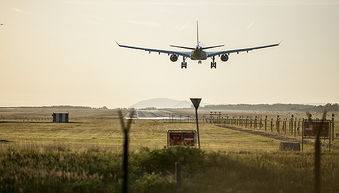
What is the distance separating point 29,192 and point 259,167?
12.5 m

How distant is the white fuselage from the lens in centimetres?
6812

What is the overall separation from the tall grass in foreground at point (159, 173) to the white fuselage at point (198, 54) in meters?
39.8

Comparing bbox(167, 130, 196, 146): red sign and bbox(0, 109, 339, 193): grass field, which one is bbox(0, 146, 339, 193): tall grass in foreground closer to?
bbox(0, 109, 339, 193): grass field

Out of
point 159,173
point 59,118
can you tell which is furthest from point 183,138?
point 59,118

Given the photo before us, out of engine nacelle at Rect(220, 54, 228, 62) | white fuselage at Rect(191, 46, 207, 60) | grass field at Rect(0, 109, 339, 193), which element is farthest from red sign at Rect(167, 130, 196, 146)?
engine nacelle at Rect(220, 54, 228, 62)

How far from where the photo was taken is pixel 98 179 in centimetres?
2264

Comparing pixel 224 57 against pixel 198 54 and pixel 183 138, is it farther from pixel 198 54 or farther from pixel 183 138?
pixel 183 138

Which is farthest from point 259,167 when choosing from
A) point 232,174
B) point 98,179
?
point 98,179

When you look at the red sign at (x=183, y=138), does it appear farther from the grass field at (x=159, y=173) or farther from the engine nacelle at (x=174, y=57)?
the engine nacelle at (x=174, y=57)

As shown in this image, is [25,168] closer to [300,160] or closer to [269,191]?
[269,191]

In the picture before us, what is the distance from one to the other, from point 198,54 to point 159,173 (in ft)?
148

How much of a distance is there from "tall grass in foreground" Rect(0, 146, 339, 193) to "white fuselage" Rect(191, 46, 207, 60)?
1567 inches

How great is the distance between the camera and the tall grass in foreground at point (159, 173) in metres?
21.1

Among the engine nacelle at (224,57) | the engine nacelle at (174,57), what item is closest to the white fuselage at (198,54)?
the engine nacelle at (174,57)
